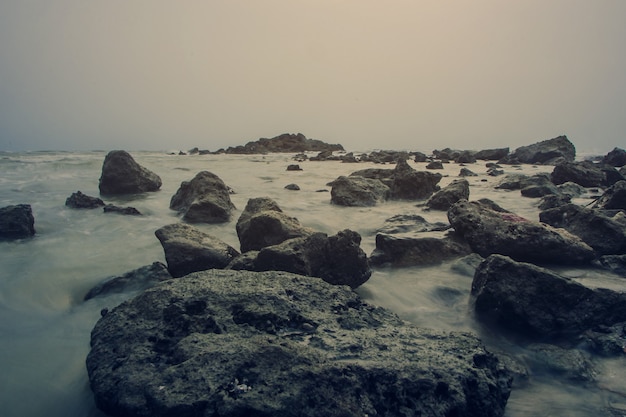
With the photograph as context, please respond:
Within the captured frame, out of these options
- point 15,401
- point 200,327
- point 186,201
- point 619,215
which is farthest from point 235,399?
point 186,201

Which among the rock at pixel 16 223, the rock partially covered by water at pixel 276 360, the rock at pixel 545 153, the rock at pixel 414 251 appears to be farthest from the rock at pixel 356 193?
Result: the rock at pixel 545 153

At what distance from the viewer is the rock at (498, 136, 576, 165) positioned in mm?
18625

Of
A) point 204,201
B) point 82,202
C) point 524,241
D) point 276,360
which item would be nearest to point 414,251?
point 524,241

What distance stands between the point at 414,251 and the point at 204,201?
301cm

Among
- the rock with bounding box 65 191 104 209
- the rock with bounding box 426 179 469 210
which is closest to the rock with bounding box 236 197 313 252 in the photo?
the rock with bounding box 426 179 469 210

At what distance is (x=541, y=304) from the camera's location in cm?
268

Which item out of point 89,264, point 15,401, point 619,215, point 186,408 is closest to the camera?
point 186,408

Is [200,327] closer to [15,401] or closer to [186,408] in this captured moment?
[186,408]

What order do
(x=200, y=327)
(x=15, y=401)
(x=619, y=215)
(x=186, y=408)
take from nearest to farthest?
(x=186, y=408)
(x=15, y=401)
(x=200, y=327)
(x=619, y=215)

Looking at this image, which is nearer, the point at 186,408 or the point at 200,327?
the point at 186,408

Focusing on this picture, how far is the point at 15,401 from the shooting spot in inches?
77.0

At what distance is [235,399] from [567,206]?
440 centimetres

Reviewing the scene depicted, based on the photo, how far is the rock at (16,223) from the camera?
457 centimetres

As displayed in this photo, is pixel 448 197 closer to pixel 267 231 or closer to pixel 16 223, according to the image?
pixel 267 231
